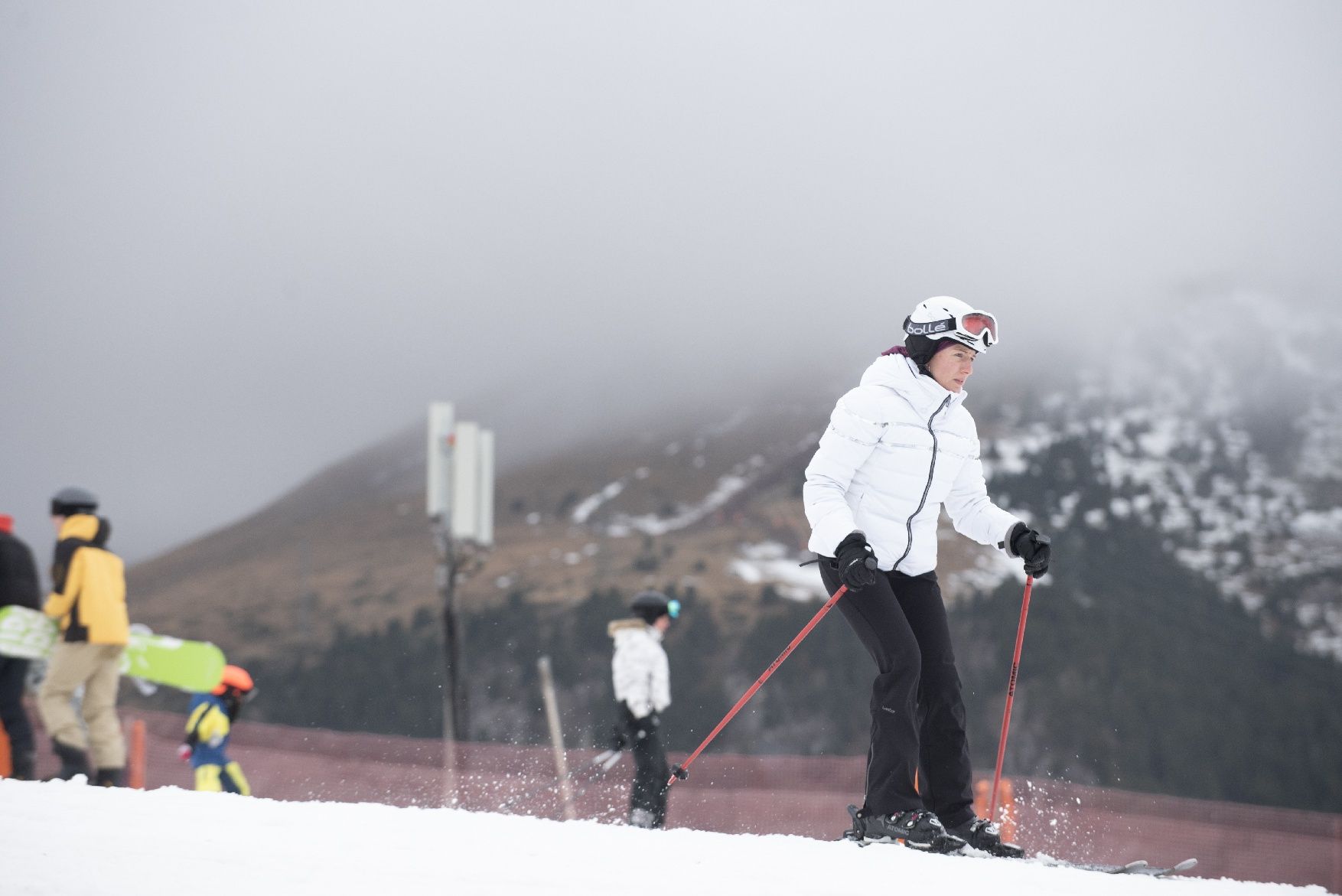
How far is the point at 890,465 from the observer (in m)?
4.39

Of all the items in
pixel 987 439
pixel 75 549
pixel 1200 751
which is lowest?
pixel 1200 751

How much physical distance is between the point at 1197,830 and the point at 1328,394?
114097 mm

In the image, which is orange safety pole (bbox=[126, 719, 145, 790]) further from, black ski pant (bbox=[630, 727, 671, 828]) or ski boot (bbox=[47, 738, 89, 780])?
black ski pant (bbox=[630, 727, 671, 828])

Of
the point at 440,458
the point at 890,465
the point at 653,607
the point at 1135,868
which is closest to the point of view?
the point at 1135,868

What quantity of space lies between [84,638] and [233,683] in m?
1.15

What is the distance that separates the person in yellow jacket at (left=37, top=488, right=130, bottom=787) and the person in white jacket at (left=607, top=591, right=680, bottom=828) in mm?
2595

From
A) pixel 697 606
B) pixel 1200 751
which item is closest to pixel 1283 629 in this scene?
pixel 1200 751

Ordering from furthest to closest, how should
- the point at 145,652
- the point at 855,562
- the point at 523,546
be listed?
the point at 523,546 → the point at 145,652 → the point at 855,562

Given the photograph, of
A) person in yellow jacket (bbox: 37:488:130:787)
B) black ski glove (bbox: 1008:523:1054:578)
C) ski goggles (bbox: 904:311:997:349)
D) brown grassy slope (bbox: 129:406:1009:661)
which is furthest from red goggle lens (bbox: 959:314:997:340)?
brown grassy slope (bbox: 129:406:1009:661)

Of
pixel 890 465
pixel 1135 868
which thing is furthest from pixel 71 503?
pixel 1135 868

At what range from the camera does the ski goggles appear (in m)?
4.43

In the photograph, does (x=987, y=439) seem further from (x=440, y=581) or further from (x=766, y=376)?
(x=440, y=581)

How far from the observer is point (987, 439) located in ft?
343

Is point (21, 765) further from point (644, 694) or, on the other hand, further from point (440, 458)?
point (440, 458)
